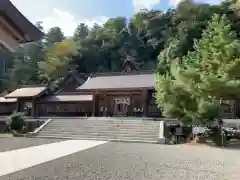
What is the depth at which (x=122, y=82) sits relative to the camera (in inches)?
977

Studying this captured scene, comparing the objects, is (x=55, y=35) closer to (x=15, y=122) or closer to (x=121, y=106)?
(x=121, y=106)

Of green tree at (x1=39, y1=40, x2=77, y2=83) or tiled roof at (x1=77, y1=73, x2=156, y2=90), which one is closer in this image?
tiled roof at (x1=77, y1=73, x2=156, y2=90)

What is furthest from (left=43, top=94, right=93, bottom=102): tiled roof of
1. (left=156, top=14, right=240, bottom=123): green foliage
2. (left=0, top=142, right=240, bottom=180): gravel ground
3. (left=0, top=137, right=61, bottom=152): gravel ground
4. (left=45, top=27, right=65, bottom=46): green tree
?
(left=45, top=27, right=65, bottom=46): green tree

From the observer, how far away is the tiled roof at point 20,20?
4.20 m

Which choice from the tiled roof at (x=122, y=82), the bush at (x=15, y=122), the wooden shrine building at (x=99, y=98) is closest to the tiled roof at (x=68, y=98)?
the wooden shrine building at (x=99, y=98)

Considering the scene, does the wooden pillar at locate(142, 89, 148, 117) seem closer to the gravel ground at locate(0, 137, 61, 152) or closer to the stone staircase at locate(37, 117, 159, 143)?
the stone staircase at locate(37, 117, 159, 143)

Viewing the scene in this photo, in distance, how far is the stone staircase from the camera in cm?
1566

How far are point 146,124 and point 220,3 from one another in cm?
2937

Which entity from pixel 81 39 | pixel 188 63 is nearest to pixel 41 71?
pixel 81 39

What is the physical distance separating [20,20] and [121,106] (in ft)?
68.7

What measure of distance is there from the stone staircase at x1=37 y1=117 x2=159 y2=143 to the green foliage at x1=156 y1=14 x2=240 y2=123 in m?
1.80

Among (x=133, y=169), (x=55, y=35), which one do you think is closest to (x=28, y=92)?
(x=133, y=169)

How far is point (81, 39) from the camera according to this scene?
5575cm

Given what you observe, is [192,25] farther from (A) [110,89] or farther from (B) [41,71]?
(B) [41,71]
